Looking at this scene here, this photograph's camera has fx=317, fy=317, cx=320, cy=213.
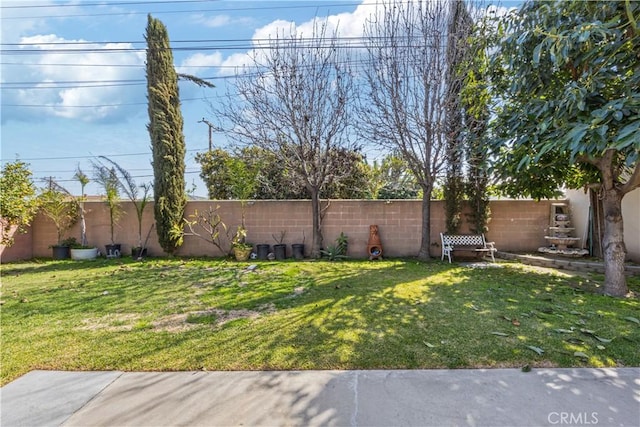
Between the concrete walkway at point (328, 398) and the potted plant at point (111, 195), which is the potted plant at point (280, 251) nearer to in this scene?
the potted plant at point (111, 195)

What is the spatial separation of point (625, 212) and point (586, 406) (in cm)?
776

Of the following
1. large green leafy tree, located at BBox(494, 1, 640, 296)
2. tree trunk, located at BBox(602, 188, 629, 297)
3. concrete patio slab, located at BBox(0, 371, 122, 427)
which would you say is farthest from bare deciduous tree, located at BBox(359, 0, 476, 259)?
concrete patio slab, located at BBox(0, 371, 122, 427)

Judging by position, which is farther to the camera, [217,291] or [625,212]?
[625,212]

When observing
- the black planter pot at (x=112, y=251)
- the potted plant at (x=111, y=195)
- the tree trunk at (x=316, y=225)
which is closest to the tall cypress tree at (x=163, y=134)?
the potted plant at (x=111, y=195)

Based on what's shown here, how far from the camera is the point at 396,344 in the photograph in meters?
3.08

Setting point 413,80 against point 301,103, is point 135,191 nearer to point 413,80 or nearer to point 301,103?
point 301,103

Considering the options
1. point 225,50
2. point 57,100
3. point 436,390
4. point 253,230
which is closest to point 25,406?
point 436,390

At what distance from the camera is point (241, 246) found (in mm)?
8680

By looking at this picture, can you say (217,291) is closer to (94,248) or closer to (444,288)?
(444,288)

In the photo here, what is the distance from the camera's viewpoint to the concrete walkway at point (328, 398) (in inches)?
78.8

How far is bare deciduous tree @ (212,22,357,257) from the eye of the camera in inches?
332

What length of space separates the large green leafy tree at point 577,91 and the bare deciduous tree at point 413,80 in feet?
7.53

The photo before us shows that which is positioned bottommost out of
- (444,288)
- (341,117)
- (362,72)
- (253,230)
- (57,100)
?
(444,288)

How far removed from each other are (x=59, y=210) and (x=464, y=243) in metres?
11.1
